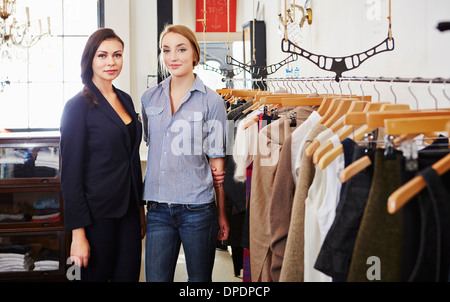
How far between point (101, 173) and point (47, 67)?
498 cm

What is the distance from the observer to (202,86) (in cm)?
233

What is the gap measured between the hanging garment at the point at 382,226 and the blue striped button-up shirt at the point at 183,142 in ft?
3.41

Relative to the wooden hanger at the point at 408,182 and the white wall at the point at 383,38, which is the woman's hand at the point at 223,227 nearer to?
the white wall at the point at 383,38

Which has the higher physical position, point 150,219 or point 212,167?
point 212,167

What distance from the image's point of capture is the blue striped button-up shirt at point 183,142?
2248 millimetres

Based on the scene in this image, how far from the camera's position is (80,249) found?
216cm

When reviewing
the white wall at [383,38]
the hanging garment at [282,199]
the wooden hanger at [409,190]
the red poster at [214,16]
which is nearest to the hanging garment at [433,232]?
the wooden hanger at [409,190]

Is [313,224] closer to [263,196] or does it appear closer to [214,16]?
[263,196]

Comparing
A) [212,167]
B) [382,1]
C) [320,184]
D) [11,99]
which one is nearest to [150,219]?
[212,167]

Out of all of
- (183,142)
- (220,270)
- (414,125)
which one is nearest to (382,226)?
(414,125)

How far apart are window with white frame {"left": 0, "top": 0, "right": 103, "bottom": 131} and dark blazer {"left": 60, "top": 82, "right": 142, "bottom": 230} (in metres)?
4.71
